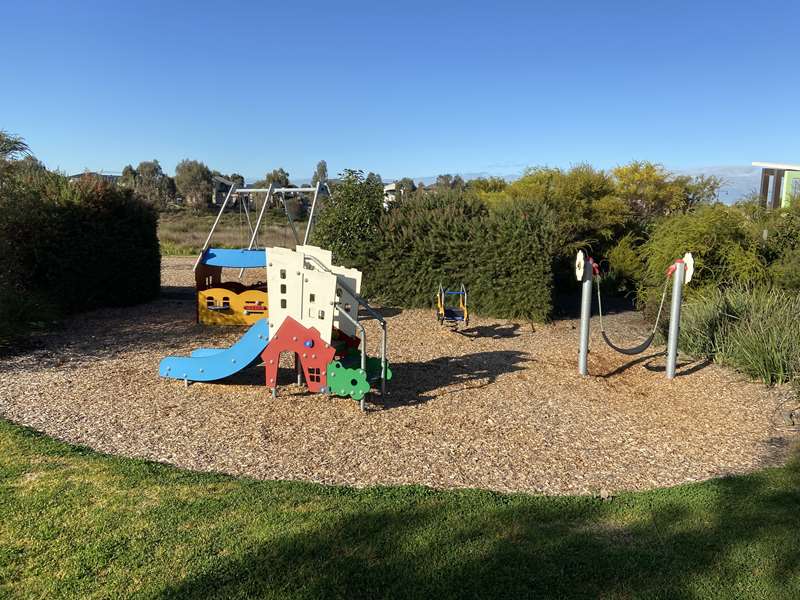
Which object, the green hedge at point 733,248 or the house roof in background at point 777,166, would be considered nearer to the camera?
the green hedge at point 733,248

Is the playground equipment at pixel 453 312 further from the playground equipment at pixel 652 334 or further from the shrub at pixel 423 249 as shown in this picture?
the playground equipment at pixel 652 334

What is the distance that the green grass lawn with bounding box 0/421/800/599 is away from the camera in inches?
131

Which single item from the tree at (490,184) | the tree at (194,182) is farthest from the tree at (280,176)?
the tree at (490,184)

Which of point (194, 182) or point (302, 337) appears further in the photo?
point (194, 182)

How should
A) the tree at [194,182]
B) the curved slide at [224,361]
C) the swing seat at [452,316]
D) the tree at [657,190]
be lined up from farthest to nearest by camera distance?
1. the tree at [194,182]
2. the tree at [657,190]
3. the swing seat at [452,316]
4. the curved slide at [224,361]

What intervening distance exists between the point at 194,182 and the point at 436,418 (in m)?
49.5

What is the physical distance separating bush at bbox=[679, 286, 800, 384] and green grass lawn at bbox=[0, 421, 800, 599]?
3.32m

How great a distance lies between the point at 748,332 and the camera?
27.5 ft

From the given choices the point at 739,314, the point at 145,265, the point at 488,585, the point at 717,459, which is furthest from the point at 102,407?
the point at 739,314

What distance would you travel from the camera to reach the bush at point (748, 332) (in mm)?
7770

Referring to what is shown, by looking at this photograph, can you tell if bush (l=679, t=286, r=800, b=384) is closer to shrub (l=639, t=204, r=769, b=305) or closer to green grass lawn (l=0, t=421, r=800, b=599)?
shrub (l=639, t=204, r=769, b=305)

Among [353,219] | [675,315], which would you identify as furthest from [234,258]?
[675,315]

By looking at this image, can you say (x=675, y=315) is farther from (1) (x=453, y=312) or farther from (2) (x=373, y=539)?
(2) (x=373, y=539)

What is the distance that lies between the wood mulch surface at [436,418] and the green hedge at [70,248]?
157 centimetres
